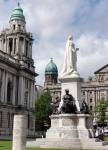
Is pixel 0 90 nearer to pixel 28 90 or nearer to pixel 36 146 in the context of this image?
pixel 28 90

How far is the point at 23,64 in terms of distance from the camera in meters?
103

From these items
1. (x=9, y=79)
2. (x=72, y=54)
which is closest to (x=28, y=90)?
(x=9, y=79)

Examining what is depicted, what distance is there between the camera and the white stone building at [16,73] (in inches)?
3652

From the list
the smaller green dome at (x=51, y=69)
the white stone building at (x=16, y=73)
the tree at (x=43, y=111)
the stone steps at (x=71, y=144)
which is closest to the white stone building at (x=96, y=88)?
the tree at (x=43, y=111)

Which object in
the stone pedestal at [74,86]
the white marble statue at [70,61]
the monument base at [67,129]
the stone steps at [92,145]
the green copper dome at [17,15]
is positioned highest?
the green copper dome at [17,15]

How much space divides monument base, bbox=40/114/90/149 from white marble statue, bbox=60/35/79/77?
471 centimetres

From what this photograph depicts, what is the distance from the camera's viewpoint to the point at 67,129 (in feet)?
111

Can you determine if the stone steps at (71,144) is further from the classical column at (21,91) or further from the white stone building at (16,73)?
the classical column at (21,91)

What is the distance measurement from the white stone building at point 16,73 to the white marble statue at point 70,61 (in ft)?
177

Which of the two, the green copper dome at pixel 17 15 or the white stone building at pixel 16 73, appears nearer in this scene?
the white stone building at pixel 16 73

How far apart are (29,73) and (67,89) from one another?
234ft

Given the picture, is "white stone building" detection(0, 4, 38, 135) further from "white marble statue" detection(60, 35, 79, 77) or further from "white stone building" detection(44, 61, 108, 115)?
"white marble statue" detection(60, 35, 79, 77)

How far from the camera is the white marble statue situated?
3703cm

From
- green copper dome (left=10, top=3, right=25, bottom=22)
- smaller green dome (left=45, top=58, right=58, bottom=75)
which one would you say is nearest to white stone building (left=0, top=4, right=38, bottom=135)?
green copper dome (left=10, top=3, right=25, bottom=22)
